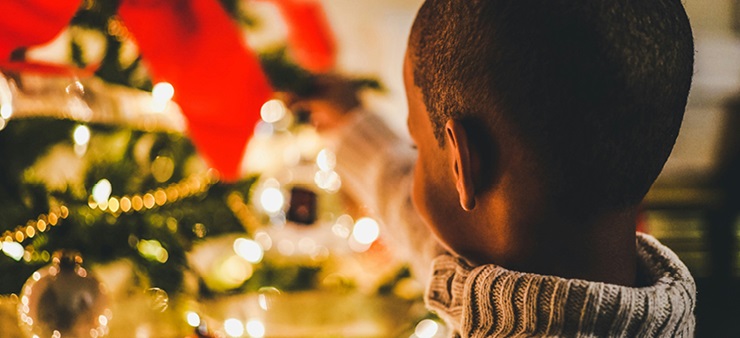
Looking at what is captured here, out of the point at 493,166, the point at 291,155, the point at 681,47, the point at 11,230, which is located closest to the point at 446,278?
the point at 493,166

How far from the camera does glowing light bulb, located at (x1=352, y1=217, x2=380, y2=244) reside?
1.06 metres

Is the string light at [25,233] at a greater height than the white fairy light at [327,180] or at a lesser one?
lesser

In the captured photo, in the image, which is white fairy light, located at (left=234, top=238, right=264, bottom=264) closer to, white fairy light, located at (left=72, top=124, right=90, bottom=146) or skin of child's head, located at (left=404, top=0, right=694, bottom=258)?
white fairy light, located at (left=72, top=124, right=90, bottom=146)

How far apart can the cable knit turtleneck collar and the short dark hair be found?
0.07 metres

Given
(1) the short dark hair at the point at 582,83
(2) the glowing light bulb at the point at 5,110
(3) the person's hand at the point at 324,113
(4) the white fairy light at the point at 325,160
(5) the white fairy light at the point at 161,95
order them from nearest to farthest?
1. (1) the short dark hair at the point at 582,83
2. (2) the glowing light bulb at the point at 5,110
3. (5) the white fairy light at the point at 161,95
4. (3) the person's hand at the point at 324,113
5. (4) the white fairy light at the point at 325,160

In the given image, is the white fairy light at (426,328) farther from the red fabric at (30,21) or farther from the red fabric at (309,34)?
the red fabric at (30,21)

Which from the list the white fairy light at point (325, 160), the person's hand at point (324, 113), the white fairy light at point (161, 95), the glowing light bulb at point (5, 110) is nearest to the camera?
the glowing light bulb at point (5, 110)

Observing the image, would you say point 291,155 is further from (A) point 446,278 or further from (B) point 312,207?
(A) point 446,278

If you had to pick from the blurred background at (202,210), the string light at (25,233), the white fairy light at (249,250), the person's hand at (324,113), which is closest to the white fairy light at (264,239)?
the blurred background at (202,210)

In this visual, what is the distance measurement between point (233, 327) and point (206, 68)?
1.02ft

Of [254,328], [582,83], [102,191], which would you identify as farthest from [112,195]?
[582,83]

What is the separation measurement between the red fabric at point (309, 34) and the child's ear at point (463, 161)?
469mm

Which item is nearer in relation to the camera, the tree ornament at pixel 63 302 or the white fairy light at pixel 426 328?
the tree ornament at pixel 63 302

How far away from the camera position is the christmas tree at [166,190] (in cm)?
62
